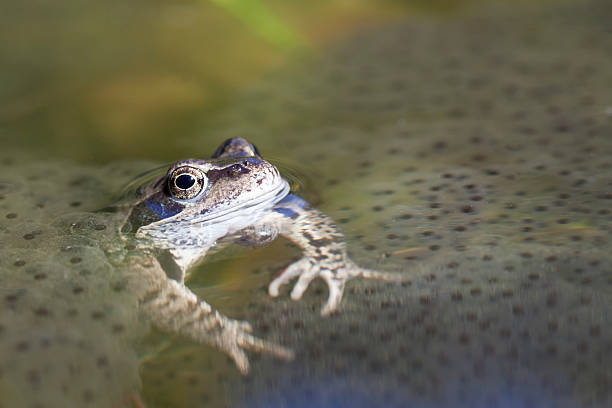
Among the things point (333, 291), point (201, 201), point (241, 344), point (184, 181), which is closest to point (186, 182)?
point (184, 181)

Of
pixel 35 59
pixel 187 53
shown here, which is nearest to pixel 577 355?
pixel 187 53

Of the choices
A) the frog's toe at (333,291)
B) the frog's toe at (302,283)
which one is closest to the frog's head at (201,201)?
the frog's toe at (302,283)

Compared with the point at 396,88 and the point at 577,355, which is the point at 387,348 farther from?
the point at 396,88

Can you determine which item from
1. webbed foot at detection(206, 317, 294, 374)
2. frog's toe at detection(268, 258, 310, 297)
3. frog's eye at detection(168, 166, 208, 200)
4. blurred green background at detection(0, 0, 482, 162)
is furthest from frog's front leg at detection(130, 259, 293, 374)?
blurred green background at detection(0, 0, 482, 162)

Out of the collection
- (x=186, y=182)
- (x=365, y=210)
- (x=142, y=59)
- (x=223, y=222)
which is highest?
(x=142, y=59)

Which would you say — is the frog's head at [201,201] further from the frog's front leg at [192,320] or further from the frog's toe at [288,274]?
the frog's toe at [288,274]

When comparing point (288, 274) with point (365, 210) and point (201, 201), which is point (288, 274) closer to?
point (365, 210)

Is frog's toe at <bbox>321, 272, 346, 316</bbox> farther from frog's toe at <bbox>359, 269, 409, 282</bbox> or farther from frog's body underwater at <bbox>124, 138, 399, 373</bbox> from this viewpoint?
frog's toe at <bbox>359, 269, 409, 282</bbox>
